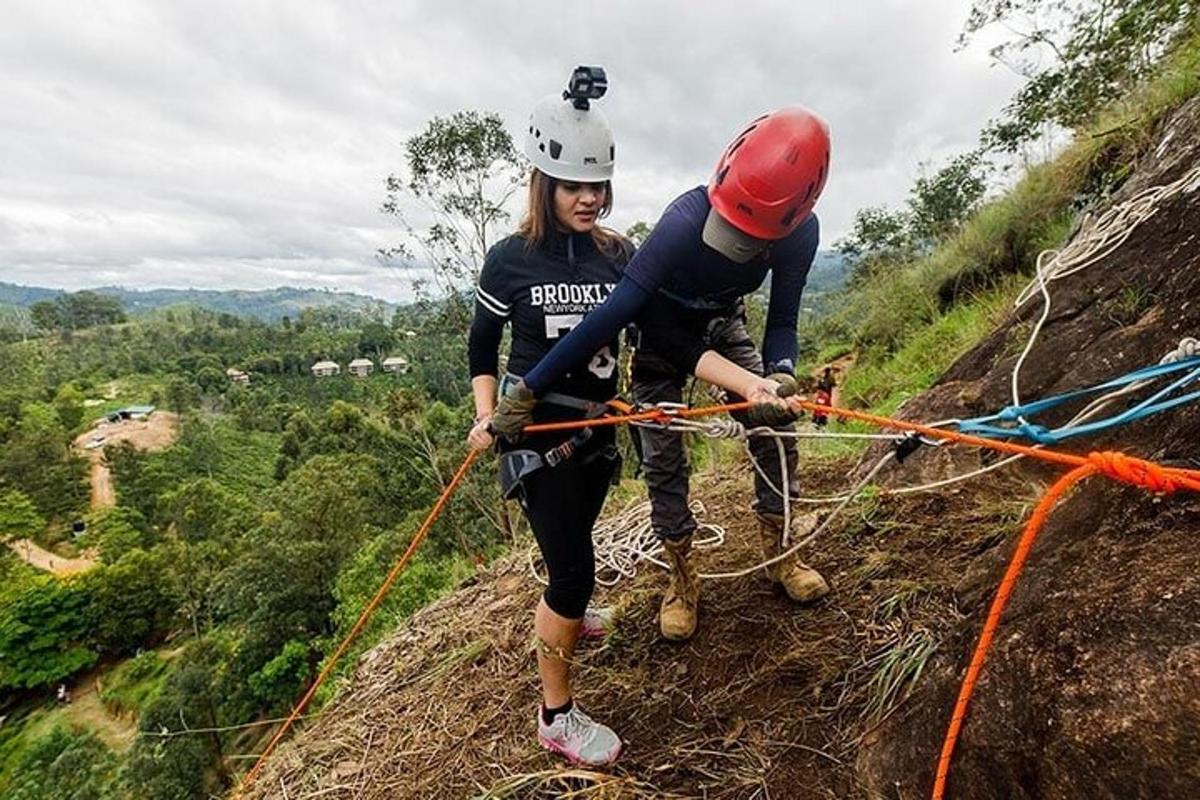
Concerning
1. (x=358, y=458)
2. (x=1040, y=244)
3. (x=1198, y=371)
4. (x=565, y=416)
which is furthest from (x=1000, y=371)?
(x=358, y=458)

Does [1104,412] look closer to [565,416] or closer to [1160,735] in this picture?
[1160,735]

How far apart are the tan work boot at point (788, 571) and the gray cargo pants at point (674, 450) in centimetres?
7

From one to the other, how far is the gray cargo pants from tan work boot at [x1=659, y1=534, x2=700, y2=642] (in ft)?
0.22

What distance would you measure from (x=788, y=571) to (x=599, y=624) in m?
0.88

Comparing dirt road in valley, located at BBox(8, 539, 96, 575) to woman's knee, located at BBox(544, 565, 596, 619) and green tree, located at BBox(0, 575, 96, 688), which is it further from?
woman's knee, located at BBox(544, 565, 596, 619)

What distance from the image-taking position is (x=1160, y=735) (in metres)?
1.08

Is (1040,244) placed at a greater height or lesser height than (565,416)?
greater

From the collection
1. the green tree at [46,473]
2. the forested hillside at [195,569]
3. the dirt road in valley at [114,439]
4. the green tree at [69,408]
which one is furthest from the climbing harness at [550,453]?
the green tree at [69,408]

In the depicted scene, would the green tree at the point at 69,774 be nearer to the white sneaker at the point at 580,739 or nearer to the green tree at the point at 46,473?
the white sneaker at the point at 580,739

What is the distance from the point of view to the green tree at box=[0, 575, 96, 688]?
92.4 feet

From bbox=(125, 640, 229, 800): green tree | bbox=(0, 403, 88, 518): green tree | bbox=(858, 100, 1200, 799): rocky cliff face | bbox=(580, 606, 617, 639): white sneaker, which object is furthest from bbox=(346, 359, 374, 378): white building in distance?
bbox=(858, 100, 1200, 799): rocky cliff face

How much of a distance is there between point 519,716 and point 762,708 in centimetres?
97

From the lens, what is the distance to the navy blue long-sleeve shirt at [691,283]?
6.28 feet

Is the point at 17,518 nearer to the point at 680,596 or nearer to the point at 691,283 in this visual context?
the point at 680,596
